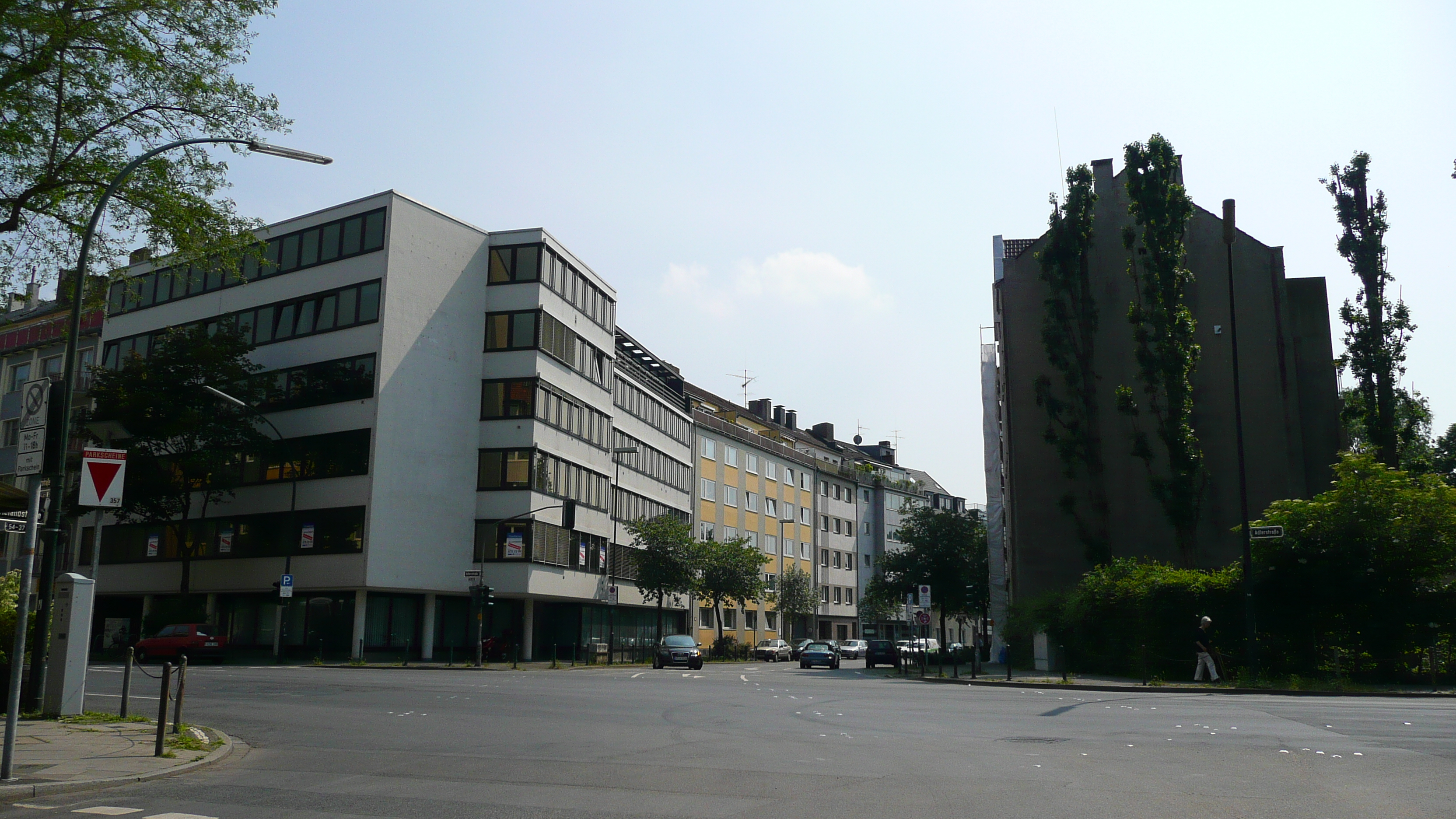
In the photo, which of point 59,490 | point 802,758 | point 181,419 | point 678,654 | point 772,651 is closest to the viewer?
point 802,758

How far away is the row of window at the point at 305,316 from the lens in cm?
4659

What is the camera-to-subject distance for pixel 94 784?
9.48 metres

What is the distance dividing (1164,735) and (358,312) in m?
40.0

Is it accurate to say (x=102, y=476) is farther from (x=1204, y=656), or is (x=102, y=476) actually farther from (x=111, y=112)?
(x=1204, y=656)

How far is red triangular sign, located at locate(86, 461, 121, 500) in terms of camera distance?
11.2 meters

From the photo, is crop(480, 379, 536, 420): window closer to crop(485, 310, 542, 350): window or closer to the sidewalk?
crop(485, 310, 542, 350): window

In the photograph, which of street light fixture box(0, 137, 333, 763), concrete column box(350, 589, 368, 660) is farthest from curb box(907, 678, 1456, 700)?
concrete column box(350, 589, 368, 660)

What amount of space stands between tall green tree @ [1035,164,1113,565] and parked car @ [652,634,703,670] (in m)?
16.3

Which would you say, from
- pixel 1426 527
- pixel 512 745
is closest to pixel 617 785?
pixel 512 745

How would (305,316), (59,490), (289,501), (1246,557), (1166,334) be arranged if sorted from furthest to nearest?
1. (305,316)
2. (289,501)
3. (1166,334)
4. (1246,557)
5. (59,490)

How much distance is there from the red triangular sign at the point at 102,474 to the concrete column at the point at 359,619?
116 ft

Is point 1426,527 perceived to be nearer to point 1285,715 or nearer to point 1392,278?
point 1285,715

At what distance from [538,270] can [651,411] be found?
1824 cm

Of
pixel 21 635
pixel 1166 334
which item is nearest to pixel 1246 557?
A: pixel 1166 334
